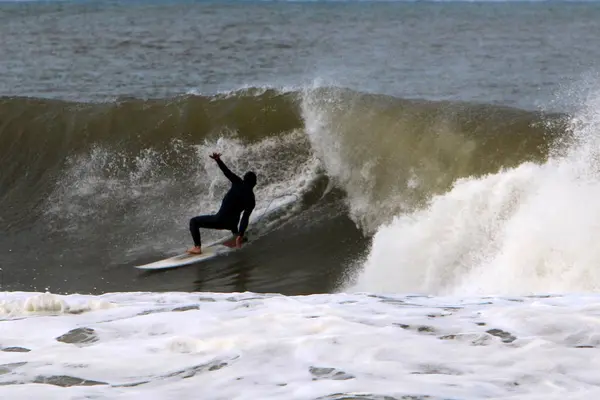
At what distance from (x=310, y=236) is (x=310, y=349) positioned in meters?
6.51

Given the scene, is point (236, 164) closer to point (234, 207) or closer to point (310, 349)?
point (234, 207)

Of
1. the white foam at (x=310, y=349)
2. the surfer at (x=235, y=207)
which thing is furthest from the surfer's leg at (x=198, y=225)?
the white foam at (x=310, y=349)

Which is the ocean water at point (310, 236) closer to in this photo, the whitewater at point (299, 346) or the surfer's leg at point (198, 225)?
the whitewater at point (299, 346)

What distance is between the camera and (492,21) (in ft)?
165

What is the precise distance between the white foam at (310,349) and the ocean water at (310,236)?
0.06 feet

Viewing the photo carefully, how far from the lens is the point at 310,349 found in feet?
18.4

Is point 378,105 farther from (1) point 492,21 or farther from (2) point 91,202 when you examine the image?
(1) point 492,21

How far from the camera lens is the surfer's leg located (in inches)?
444

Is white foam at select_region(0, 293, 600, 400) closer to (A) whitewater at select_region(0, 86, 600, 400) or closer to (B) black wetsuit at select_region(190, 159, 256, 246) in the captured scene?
(A) whitewater at select_region(0, 86, 600, 400)

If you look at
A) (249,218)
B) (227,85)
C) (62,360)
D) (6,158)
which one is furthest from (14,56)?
(62,360)

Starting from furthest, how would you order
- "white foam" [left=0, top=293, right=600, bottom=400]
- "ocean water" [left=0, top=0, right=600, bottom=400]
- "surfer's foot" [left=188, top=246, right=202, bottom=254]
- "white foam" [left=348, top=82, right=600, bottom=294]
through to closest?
"surfer's foot" [left=188, top=246, right=202, bottom=254] → "white foam" [left=348, top=82, right=600, bottom=294] → "ocean water" [left=0, top=0, right=600, bottom=400] → "white foam" [left=0, top=293, right=600, bottom=400]

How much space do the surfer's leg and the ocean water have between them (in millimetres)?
275

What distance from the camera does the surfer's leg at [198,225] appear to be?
11.3 meters

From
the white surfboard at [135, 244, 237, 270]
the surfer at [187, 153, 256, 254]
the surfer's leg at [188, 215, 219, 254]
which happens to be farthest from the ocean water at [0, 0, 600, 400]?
the surfer at [187, 153, 256, 254]
